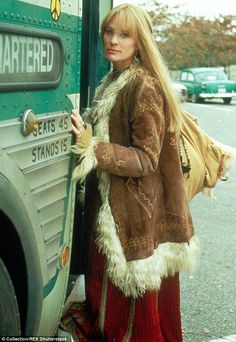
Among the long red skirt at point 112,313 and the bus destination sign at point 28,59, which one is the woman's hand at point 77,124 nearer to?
the bus destination sign at point 28,59

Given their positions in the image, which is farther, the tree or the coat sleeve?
the tree

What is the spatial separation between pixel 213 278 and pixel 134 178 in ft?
8.12

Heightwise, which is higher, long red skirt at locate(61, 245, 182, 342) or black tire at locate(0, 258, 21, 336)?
black tire at locate(0, 258, 21, 336)

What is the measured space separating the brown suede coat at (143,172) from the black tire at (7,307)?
699 millimetres

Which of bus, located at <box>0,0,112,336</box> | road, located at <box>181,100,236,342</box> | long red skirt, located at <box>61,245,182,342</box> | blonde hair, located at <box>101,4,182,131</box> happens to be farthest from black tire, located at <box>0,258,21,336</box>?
road, located at <box>181,100,236,342</box>

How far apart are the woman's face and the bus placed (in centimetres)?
15

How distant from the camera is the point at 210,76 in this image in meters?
28.0

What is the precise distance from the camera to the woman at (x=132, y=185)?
297 centimetres

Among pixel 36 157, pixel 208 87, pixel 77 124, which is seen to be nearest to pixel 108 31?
pixel 77 124

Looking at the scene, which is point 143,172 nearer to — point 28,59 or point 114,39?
point 114,39

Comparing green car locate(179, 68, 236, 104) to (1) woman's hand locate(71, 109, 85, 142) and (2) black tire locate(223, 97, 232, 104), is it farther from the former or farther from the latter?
(1) woman's hand locate(71, 109, 85, 142)

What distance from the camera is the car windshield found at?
27.6 meters

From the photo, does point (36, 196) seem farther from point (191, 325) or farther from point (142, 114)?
point (191, 325)

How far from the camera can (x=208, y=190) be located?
12.5 ft
